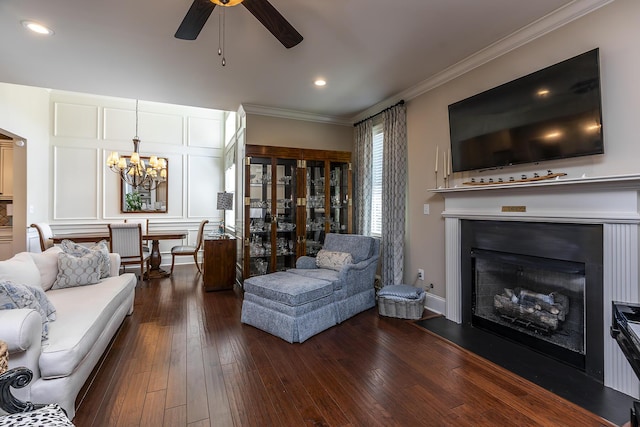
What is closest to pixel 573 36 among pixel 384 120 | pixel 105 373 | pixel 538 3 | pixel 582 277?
pixel 538 3

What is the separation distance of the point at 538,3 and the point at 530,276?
220 cm

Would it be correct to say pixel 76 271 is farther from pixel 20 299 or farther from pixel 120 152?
pixel 120 152

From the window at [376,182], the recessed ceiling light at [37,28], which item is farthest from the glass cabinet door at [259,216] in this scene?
the recessed ceiling light at [37,28]

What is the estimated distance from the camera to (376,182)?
4629 mm

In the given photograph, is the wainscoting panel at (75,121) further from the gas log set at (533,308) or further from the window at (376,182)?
the gas log set at (533,308)

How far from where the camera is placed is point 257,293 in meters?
3.18

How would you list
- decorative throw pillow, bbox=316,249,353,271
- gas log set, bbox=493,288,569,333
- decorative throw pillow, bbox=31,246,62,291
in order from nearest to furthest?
gas log set, bbox=493,288,569,333 → decorative throw pillow, bbox=31,246,62,291 → decorative throw pillow, bbox=316,249,353,271

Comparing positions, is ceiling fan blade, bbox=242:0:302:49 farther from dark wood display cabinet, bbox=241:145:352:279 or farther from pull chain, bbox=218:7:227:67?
dark wood display cabinet, bbox=241:145:352:279

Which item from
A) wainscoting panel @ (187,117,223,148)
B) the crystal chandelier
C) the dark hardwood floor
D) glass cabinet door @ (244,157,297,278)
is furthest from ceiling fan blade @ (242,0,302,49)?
wainscoting panel @ (187,117,223,148)

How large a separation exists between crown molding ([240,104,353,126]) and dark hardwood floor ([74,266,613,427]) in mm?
3084

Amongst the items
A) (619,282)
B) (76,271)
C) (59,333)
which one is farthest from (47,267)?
(619,282)

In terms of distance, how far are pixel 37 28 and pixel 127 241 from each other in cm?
318

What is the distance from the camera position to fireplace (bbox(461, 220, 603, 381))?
222 cm

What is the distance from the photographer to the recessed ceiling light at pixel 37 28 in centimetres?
252
